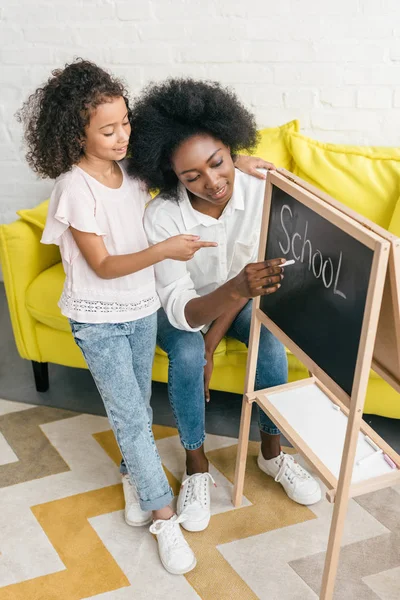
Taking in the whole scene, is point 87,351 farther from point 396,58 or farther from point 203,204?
point 396,58

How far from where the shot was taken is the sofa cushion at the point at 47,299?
2.26m

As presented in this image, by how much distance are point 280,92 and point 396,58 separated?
43 centimetres

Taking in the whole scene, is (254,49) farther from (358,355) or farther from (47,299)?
(358,355)

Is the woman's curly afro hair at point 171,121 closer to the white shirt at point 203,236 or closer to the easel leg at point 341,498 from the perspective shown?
the white shirt at point 203,236

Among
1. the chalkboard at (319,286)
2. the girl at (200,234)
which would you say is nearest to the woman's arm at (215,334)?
the girl at (200,234)

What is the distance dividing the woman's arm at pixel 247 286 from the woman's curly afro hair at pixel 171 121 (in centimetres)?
33

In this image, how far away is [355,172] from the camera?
226cm

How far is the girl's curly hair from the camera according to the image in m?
1.53

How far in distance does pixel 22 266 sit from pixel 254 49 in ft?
3.78

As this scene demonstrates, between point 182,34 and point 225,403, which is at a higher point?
point 182,34

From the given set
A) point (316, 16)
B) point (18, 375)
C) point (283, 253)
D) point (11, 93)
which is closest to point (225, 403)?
point (18, 375)

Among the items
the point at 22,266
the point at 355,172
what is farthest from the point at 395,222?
the point at 22,266

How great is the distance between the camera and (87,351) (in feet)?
5.57

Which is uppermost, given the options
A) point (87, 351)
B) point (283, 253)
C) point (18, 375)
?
point (283, 253)
